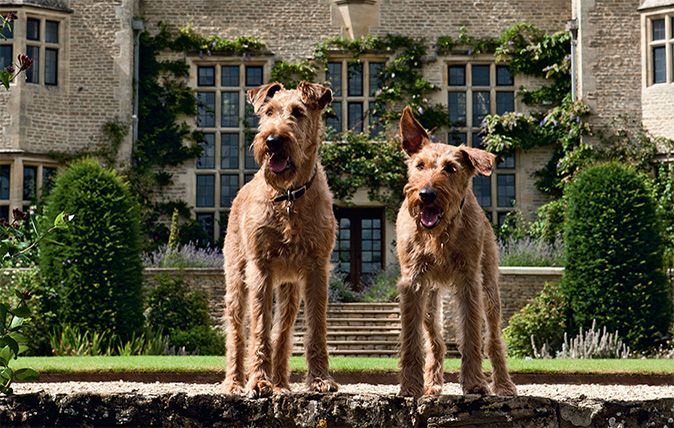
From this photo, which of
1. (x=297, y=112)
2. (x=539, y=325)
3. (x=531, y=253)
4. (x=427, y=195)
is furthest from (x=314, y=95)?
(x=531, y=253)

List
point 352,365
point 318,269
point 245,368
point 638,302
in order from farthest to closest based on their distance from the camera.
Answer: point 638,302 → point 352,365 → point 245,368 → point 318,269

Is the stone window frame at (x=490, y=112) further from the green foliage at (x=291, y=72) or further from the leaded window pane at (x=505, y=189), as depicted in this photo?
the green foliage at (x=291, y=72)

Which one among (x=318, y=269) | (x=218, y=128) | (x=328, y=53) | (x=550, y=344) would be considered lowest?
(x=550, y=344)

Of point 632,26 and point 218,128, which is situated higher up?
point 632,26

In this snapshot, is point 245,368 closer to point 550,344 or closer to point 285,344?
point 285,344

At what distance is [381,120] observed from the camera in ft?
69.1

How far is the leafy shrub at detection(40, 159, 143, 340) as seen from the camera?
1573 centimetres

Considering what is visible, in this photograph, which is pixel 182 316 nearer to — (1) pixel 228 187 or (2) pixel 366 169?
(1) pixel 228 187

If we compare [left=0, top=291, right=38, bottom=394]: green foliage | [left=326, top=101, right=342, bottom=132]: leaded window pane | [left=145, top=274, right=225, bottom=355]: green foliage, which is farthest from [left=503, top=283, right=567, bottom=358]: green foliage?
[left=0, top=291, right=38, bottom=394]: green foliage

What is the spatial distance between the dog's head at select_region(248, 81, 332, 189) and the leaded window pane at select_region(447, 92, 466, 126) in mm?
15413

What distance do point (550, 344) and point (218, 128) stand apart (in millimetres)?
7750

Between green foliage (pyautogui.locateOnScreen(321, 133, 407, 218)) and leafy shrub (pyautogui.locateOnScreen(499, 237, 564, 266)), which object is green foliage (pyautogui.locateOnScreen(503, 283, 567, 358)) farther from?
green foliage (pyautogui.locateOnScreen(321, 133, 407, 218))

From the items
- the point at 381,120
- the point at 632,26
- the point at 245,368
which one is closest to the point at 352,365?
the point at 245,368

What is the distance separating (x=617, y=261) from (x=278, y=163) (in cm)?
1176
